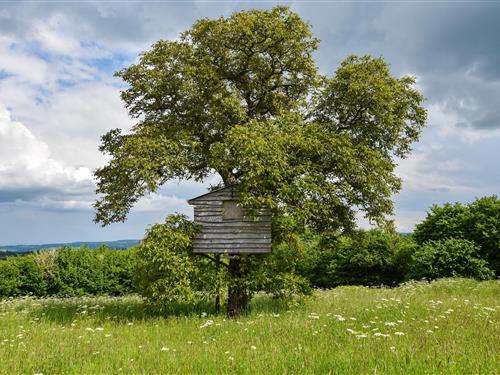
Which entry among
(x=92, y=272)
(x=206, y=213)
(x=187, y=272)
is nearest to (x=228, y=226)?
(x=206, y=213)

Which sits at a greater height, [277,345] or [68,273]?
[68,273]

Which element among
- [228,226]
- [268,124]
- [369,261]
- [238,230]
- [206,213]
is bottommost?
[369,261]

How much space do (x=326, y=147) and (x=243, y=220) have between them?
3.79 meters

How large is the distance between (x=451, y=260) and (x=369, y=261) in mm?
5223

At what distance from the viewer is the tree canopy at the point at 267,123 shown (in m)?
15.6

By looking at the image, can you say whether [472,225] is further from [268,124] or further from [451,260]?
[268,124]

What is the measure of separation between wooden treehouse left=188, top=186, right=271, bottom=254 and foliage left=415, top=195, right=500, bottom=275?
18868 millimetres

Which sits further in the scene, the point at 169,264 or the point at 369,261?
the point at 369,261

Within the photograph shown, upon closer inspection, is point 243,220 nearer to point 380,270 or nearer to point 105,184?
point 105,184

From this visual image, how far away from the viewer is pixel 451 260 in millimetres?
28734

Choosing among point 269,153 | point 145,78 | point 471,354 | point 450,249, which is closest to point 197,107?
point 145,78

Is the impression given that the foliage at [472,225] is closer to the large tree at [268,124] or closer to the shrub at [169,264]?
the large tree at [268,124]

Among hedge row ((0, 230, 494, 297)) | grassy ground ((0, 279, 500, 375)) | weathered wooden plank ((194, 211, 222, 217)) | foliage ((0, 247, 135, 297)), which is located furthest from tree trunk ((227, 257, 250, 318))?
foliage ((0, 247, 135, 297))

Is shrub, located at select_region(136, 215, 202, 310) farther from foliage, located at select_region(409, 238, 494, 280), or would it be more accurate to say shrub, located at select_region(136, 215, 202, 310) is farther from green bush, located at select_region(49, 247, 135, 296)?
foliage, located at select_region(409, 238, 494, 280)
